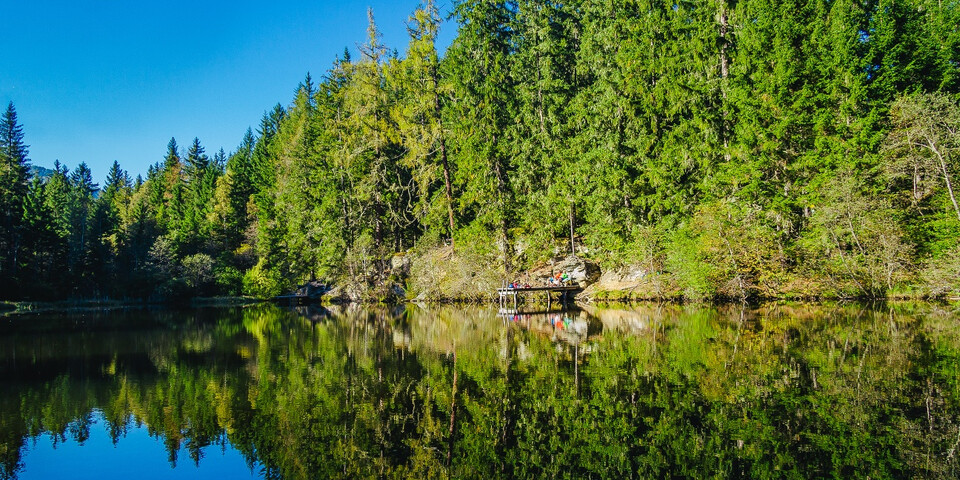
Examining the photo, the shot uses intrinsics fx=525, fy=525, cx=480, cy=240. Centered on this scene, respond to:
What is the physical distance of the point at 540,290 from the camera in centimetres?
3291

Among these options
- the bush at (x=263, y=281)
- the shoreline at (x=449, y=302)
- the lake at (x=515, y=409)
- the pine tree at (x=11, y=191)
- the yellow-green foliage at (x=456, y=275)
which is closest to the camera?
the lake at (x=515, y=409)

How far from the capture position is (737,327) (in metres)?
16.0

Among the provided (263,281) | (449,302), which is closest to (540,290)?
(449,302)

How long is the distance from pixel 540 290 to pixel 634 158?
1014 centimetres

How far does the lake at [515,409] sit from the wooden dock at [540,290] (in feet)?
54.1

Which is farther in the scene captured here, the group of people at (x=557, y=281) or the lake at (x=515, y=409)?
the group of people at (x=557, y=281)

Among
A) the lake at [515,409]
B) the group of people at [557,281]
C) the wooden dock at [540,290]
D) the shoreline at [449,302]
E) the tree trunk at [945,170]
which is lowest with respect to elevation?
the lake at [515,409]

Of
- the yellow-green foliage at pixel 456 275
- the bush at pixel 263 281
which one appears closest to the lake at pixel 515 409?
the yellow-green foliage at pixel 456 275

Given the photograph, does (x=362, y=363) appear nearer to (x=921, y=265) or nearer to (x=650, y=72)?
(x=921, y=265)

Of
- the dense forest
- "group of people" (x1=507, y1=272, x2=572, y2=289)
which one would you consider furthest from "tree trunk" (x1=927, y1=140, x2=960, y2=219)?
"group of people" (x1=507, y1=272, x2=572, y2=289)

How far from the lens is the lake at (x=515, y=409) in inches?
230

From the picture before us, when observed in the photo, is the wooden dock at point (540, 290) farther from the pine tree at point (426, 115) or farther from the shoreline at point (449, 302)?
the pine tree at point (426, 115)

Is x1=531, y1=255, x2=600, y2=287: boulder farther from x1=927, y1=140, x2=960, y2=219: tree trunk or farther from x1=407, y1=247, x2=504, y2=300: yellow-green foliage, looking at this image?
x1=927, y1=140, x2=960, y2=219: tree trunk

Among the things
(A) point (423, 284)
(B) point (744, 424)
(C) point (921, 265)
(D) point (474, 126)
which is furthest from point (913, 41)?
(A) point (423, 284)
